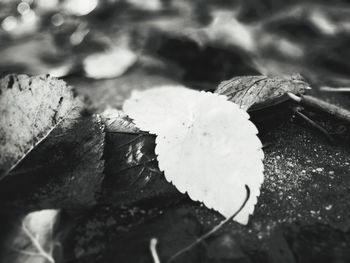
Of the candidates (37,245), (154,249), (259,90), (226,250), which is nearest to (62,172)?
(37,245)

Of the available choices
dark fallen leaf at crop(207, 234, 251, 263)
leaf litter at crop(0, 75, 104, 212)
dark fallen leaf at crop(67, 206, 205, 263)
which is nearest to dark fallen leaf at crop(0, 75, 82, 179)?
leaf litter at crop(0, 75, 104, 212)

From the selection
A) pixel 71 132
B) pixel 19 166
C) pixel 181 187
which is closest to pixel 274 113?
pixel 181 187

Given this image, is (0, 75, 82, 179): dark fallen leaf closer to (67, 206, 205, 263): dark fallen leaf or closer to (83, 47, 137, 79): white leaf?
(67, 206, 205, 263): dark fallen leaf

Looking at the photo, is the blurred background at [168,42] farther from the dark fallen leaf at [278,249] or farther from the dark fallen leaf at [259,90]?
the dark fallen leaf at [278,249]

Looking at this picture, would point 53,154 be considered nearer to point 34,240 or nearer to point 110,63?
point 34,240

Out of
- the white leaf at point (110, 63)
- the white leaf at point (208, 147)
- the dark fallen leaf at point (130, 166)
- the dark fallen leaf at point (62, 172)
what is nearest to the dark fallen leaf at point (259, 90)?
the white leaf at point (208, 147)

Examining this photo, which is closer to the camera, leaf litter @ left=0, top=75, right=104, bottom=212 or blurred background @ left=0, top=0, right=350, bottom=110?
leaf litter @ left=0, top=75, right=104, bottom=212

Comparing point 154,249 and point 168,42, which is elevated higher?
point 154,249
